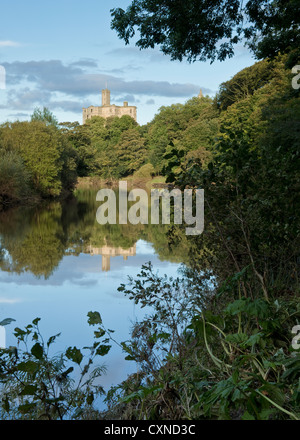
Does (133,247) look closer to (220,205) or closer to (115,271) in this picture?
(115,271)

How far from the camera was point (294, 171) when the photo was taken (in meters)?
4.59

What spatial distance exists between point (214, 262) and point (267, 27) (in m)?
5.80

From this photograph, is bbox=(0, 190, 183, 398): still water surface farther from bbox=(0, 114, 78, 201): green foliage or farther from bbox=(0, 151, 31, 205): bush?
bbox=(0, 114, 78, 201): green foliage

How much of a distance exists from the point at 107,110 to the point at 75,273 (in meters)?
140

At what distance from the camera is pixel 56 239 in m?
16.4

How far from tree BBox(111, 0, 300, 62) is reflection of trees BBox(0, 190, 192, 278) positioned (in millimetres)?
3418

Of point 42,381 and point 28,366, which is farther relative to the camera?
point 42,381

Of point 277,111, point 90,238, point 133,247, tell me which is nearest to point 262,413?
point 133,247

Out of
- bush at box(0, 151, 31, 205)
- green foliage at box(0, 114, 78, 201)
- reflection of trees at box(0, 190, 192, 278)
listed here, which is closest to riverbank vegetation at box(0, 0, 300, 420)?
reflection of trees at box(0, 190, 192, 278)

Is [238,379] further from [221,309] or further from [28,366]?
[221,309]

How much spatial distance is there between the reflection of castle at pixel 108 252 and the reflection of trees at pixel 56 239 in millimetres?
246

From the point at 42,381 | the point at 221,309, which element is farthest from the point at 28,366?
the point at 221,309

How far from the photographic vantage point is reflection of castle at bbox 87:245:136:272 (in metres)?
12.6

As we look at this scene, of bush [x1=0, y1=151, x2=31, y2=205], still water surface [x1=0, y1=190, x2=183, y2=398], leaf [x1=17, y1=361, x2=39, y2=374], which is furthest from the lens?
bush [x1=0, y1=151, x2=31, y2=205]
